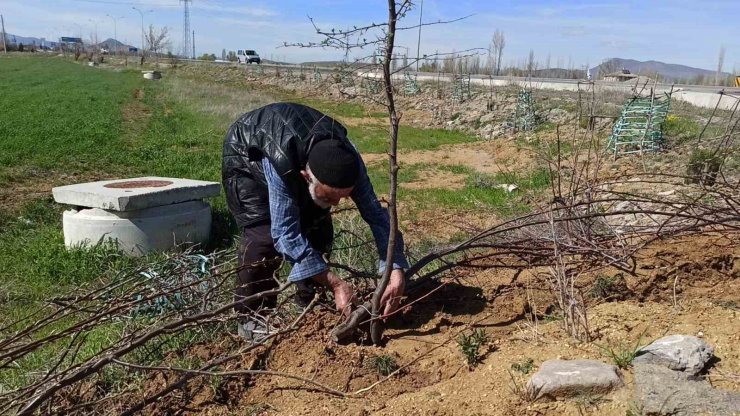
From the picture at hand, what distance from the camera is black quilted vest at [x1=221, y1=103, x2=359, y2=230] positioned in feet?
9.77

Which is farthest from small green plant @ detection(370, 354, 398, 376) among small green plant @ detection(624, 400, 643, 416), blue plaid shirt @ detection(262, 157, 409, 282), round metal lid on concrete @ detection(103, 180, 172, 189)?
round metal lid on concrete @ detection(103, 180, 172, 189)

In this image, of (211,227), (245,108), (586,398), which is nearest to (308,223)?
(586,398)

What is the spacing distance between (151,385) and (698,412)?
217 centimetres

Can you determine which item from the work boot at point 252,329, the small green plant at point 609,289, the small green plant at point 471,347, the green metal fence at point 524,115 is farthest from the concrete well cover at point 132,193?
the green metal fence at point 524,115

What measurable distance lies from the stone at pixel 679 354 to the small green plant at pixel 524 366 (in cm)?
40

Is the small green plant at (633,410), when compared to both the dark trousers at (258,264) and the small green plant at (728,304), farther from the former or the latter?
the dark trousers at (258,264)

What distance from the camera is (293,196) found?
2.99 metres

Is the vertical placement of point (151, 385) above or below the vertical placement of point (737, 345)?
below

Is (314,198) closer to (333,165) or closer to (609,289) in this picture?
(333,165)

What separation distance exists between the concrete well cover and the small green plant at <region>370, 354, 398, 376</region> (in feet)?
10.9

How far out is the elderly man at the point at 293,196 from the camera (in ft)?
9.52

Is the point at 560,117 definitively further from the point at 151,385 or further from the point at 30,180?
the point at 151,385

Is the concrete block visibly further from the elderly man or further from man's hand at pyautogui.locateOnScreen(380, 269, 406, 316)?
man's hand at pyautogui.locateOnScreen(380, 269, 406, 316)

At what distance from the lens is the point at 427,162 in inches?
512
